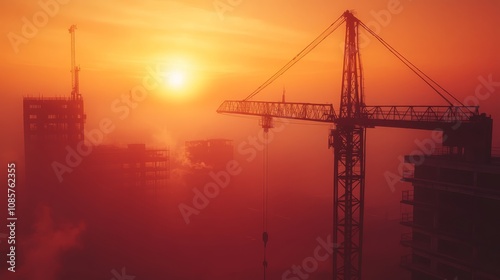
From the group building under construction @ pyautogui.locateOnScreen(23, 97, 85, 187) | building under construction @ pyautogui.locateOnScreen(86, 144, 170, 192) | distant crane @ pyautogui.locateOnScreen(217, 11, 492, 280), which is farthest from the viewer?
building under construction @ pyautogui.locateOnScreen(86, 144, 170, 192)

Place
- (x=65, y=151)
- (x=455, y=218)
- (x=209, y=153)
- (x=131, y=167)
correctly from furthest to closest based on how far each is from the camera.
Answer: (x=209, y=153), (x=131, y=167), (x=65, y=151), (x=455, y=218)

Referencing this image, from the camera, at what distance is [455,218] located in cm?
2611

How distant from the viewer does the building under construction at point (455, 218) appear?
2377cm

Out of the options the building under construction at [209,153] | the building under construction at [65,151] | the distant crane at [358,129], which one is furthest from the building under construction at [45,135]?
the distant crane at [358,129]

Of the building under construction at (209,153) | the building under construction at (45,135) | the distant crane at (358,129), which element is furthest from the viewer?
the building under construction at (209,153)

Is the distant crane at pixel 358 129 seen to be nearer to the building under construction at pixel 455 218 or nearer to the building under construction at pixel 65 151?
the building under construction at pixel 455 218

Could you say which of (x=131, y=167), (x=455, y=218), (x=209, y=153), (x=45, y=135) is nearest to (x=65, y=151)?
(x=45, y=135)

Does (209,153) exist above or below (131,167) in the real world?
above

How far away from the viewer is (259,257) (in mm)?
43438

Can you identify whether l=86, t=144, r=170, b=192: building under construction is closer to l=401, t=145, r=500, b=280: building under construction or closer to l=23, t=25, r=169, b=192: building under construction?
l=23, t=25, r=169, b=192: building under construction

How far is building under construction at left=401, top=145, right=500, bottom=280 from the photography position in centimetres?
2377

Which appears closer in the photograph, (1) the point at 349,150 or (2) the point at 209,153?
(1) the point at 349,150

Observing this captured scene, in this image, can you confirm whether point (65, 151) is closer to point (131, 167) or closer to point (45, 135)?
point (45, 135)

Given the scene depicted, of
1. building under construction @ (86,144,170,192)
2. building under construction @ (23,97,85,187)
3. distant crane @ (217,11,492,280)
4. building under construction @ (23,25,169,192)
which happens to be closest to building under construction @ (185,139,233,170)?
building under construction @ (86,144,170,192)
